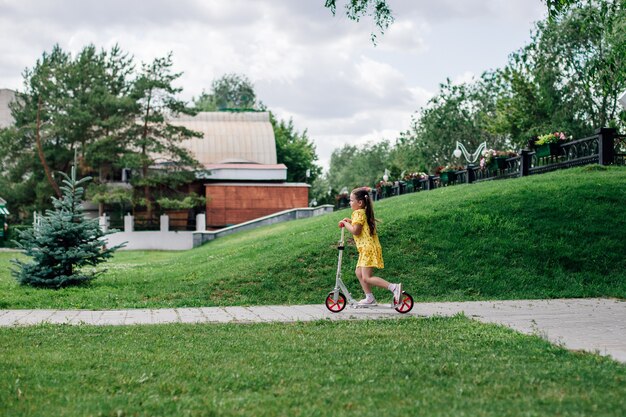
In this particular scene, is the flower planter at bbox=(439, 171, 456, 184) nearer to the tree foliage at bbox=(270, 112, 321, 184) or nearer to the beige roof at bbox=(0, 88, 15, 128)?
the tree foliage at bbox=(270, 112, 321, 184)

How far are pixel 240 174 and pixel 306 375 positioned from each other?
45.5m

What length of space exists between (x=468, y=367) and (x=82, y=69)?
4528cm

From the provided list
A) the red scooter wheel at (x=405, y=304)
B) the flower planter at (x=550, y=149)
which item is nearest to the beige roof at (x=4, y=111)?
the flower planter at (x=550, y=149)

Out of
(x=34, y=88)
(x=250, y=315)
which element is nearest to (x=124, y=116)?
(x=34, y=88)

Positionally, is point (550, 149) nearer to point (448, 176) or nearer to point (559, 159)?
point (559, 159)

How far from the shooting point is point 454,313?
10062 millimetres

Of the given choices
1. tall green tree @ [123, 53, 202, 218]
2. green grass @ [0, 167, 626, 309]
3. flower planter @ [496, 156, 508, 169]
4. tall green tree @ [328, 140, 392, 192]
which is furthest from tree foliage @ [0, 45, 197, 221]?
tall green tree @ [328, 140, 392, 192]

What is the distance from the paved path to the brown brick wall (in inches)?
1438

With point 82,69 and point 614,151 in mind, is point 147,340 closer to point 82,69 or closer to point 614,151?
point 614,151

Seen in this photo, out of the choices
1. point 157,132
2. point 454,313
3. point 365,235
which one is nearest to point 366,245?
point 365,235

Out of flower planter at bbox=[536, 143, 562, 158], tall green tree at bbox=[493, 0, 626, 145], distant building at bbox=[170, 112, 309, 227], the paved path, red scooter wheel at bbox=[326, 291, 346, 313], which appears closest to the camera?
the paved path

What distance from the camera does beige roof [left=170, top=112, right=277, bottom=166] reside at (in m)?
56.3

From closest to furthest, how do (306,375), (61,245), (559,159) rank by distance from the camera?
1. (306,375)
2. (61,245)
3. (559,159)

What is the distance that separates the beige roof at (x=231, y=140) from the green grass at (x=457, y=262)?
128ft
